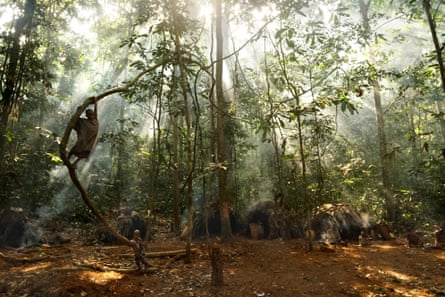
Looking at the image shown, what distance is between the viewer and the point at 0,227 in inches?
462

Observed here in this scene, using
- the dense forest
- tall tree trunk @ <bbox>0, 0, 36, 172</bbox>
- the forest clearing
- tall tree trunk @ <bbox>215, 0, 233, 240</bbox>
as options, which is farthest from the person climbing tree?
tall tree trunk @ <bbox>215, 0, 233, 240</bbox>

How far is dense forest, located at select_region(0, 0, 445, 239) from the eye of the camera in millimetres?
8312

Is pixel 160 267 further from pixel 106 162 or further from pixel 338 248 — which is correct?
pixel 106 162

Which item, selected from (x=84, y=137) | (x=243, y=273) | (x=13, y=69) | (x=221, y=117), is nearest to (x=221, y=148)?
(x=221, y=117)

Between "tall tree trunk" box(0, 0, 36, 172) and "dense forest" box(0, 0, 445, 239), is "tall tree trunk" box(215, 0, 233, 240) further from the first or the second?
"tall tree trunk" box(0, 0, 36, 172)

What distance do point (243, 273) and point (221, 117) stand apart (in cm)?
495

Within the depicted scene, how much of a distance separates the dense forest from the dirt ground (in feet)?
5.80

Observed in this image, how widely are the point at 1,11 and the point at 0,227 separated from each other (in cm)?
831

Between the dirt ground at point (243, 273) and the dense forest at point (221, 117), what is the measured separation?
1767 millimetres

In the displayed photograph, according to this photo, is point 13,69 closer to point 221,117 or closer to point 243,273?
point 221,117

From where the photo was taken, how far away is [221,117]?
34.6 feet

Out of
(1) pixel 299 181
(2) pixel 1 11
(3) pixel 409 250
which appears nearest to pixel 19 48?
(2) pixel 1 11

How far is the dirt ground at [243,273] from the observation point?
21.0ft

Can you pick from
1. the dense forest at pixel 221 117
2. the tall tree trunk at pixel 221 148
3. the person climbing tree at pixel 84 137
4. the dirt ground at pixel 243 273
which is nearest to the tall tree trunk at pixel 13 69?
the dense forest at pixel 221 117
